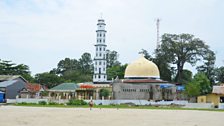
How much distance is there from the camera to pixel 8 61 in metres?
90.9

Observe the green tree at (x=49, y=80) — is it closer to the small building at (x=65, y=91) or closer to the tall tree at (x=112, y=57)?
the small building at (x=65, y=91)

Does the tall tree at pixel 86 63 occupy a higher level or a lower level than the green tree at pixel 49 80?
higher

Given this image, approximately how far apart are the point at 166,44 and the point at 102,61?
1400 cm

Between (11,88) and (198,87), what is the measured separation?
3284 centimetres

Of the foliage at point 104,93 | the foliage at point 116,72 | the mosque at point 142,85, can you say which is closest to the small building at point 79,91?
the foliage at point 104,93

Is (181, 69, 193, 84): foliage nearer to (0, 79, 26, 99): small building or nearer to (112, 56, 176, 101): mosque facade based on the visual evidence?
(112, 56, 176, 101): mosque facade

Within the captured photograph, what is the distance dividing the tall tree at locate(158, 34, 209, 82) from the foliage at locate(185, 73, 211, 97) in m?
10.6

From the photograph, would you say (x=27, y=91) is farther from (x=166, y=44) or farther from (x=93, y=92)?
(x=166, y=44)

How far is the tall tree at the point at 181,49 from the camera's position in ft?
252

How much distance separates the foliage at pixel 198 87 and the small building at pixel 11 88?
30755mm

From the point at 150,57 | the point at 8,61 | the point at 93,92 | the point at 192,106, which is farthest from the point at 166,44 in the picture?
the point at 8,61

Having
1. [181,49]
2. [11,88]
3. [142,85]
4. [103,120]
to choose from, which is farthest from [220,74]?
[103,120]

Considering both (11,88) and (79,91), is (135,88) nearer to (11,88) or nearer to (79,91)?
(79,91)

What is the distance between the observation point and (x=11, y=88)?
70500 mm
